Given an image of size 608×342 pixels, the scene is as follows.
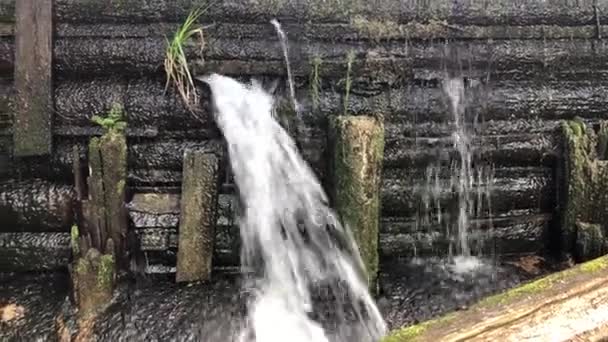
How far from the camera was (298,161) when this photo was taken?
15.3ft

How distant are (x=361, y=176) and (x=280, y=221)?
0.82m

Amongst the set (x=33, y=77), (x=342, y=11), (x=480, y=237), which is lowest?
(x=480, y=237)

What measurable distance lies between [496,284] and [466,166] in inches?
37.5

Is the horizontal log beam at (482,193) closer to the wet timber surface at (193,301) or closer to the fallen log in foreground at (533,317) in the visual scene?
the wet timber surface at (193,301)

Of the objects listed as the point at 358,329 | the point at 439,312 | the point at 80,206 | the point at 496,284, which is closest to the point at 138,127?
the point at 80,206

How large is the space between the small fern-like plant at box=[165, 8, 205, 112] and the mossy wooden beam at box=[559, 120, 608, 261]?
288 centimetres

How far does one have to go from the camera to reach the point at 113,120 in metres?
4.36

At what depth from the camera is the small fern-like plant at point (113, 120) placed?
4305 mm

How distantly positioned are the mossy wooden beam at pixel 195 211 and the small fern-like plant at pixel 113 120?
52 centimetres

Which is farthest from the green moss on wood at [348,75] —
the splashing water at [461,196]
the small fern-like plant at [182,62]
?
the small fern-like plant at [182,62]

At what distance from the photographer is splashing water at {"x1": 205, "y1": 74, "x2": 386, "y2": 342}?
4246mm

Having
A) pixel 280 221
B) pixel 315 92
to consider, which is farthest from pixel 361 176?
pixel 315 92

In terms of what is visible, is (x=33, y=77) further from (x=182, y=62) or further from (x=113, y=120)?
(x=182, y=62)

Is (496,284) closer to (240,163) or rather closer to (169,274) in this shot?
(240,163)
